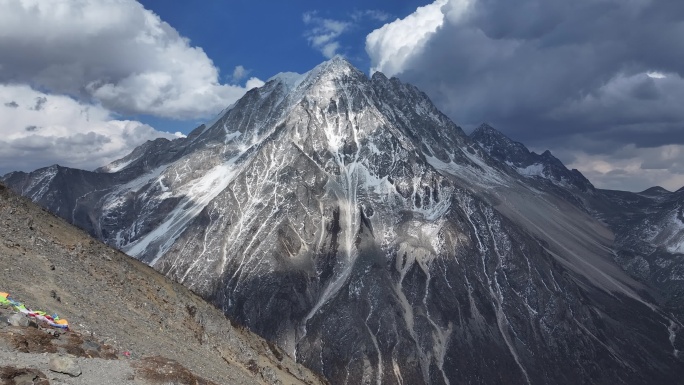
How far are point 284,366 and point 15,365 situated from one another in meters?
61.1

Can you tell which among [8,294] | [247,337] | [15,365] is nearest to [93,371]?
[15,365]

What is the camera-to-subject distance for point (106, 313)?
50.1 meters

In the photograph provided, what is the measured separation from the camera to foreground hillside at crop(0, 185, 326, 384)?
119 ft

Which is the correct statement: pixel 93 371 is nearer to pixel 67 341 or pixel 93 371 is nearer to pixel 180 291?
pixel 67 341

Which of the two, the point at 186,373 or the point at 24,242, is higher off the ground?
the point at 24,242

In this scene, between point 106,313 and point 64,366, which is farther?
point 106,313

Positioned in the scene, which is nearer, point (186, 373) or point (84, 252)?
point (186, 373)

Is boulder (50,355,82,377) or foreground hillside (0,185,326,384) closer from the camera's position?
boulder (50,355,82,377)

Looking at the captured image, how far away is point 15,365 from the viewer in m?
30.3

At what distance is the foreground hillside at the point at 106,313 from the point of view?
36.3m

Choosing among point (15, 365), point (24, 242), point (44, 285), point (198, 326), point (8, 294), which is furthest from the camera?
point (198, 326)

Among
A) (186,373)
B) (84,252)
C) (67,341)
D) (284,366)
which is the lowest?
(284,366)

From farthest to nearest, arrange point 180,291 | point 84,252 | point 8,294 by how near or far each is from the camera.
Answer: point 180,291 < point 84,252 < point 8,294

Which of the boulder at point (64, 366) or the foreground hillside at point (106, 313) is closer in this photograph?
the boulder at point (64, 366)
